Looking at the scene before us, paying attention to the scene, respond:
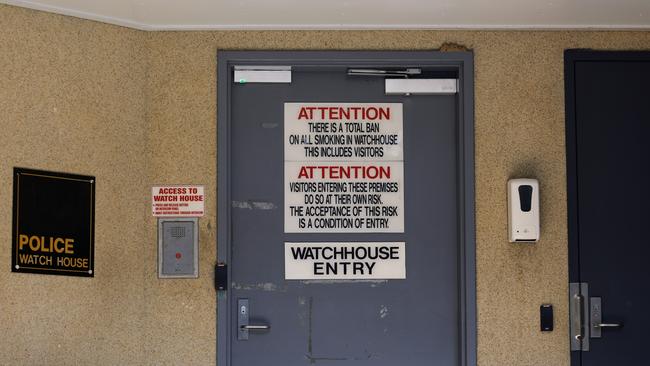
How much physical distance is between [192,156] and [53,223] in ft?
3.14

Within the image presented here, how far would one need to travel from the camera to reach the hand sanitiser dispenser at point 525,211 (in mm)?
5680

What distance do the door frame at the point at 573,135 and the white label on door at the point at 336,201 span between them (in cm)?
107

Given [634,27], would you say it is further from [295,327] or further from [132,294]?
[132,294]

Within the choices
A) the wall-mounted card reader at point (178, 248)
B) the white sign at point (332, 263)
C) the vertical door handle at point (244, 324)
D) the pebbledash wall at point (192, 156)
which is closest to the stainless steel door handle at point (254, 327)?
the vertical door handle at point (244, 324)

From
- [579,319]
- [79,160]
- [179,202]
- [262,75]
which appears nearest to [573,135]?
[579,319]

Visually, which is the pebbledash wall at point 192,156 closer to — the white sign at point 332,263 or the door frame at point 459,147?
the door frame at point 459,147

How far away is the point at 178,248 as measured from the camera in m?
5.77

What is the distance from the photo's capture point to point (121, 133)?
18.8ft

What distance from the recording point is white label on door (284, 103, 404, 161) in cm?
596

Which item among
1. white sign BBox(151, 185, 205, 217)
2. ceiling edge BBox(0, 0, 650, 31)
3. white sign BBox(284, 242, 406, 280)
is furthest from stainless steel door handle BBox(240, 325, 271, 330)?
ceiling edge BBox(0, 0, 650, 31)

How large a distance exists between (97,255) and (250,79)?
1.47m

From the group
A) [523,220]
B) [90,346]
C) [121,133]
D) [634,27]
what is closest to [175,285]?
[90,346]

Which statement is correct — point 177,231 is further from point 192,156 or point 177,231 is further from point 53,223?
point 53,223

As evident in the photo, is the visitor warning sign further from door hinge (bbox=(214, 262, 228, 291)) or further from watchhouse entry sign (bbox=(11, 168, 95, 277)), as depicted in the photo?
watchhouse entry sign (bbox=(11, 168, 95, 277))
